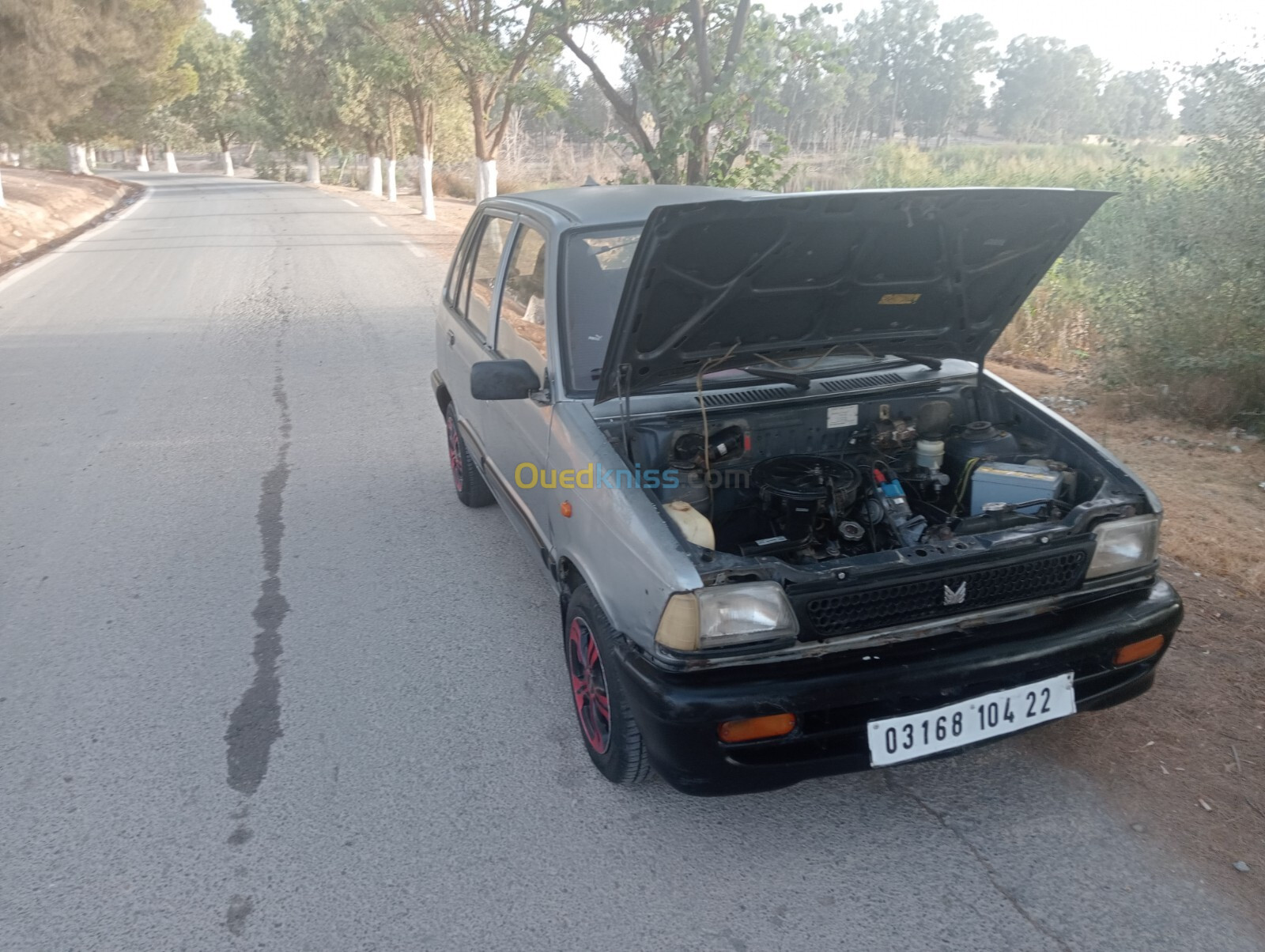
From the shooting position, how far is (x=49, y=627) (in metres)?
4.09

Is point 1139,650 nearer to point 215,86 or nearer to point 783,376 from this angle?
point 783,376

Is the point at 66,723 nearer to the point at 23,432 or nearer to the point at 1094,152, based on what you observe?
the point at 23,432

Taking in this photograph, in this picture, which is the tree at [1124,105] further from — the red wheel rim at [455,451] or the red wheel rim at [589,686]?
the red wheel rim at [589,686]

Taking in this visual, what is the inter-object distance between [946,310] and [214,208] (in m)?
28.0

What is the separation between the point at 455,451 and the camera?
5359mm

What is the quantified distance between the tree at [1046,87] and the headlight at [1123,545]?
4840 cm

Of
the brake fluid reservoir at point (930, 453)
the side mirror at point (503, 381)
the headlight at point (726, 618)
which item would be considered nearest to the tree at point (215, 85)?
the side mirror at point (503, 381)

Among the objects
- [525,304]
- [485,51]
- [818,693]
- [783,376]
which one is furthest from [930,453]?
[485,51]

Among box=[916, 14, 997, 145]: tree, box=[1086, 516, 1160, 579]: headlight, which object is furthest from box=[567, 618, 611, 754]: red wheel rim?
box=[916, 14, 997, 145]: tree

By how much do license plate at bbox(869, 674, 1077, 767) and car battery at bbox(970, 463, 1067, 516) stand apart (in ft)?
2.30

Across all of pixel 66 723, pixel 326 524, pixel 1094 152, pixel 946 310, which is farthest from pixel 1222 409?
pixel 1094 152

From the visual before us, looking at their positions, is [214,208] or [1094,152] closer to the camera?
[1094,152]

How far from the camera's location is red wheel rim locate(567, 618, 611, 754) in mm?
2982

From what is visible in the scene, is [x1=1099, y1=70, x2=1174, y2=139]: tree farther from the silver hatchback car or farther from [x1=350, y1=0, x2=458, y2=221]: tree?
the silver hatchback car
